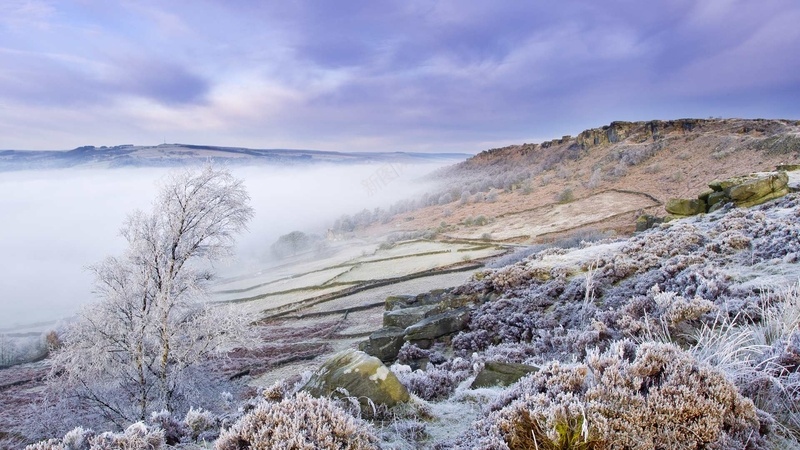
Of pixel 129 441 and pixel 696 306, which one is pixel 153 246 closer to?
pixel 129 441

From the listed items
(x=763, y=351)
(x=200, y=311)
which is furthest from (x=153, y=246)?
(x=763, y=351)

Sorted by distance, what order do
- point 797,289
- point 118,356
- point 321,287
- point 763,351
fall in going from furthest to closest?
point 321,287
point 118,356
point 797,289
point 763,351

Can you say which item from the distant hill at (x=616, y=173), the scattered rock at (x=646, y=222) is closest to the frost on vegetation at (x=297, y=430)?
the scattered rock at (x=646, y=222)

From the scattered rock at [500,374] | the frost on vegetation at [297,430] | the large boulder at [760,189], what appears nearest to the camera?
the frost on vegetation at [297,430]

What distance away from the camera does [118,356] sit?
45.6ft

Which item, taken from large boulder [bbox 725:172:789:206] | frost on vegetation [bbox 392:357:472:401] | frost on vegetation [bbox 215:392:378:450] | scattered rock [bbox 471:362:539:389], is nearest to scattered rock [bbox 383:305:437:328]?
frost on vegetation [bbox 392:357:472:401]

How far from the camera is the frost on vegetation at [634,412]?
3.37m

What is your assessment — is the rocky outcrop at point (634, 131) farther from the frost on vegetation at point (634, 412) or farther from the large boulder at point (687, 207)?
the frost on vegetation at point (634, 412)

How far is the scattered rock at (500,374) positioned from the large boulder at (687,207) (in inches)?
834

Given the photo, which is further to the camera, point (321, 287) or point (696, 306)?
point (321, 287)

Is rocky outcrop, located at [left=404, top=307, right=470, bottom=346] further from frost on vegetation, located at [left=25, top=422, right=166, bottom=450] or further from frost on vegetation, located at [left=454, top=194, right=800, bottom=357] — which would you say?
frost on vegetation, located at [left=25, top=422, right=166, bottom=450]

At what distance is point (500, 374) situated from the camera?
6.23 meters

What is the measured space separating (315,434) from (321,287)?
28.5 meters

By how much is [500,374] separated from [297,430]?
3.52 meters
